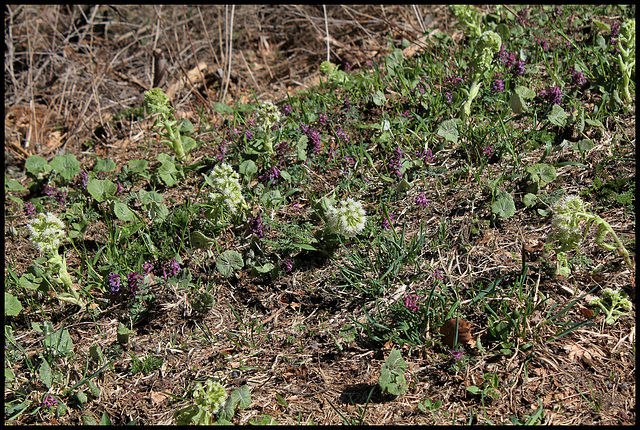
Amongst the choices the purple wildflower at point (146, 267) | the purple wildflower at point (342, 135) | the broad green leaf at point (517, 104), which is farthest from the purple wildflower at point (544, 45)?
the purple wildflower at point (146, 267)

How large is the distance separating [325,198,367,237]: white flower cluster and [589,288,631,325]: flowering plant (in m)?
1.11

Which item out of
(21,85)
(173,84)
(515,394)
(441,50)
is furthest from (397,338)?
(21,85)

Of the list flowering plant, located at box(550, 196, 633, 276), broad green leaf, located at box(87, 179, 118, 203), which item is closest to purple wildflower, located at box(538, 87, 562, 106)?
flowering plant, located at box(550, 196, 633, 276)

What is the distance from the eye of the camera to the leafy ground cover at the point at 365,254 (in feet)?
7.05

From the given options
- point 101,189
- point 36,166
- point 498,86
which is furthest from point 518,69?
point 36,166

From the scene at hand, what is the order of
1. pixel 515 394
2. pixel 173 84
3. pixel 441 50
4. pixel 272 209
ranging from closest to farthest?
1. pixel 515 394
2. pixel 272 209
3. pixel 441 50
4. pixel 173 84

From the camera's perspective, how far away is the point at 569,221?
219 cm

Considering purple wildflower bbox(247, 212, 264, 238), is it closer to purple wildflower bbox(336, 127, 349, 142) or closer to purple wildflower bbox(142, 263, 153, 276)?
purple wildflower bbox(142, 263, 153, 276)

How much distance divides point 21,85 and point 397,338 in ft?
14.5

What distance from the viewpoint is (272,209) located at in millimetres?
3098

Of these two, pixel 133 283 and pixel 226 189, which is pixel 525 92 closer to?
pixel 226 189

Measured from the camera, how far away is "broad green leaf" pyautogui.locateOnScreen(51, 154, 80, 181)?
3588 millimetres

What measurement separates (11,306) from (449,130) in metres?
2.67

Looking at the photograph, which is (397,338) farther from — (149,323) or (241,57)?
(241,57)
